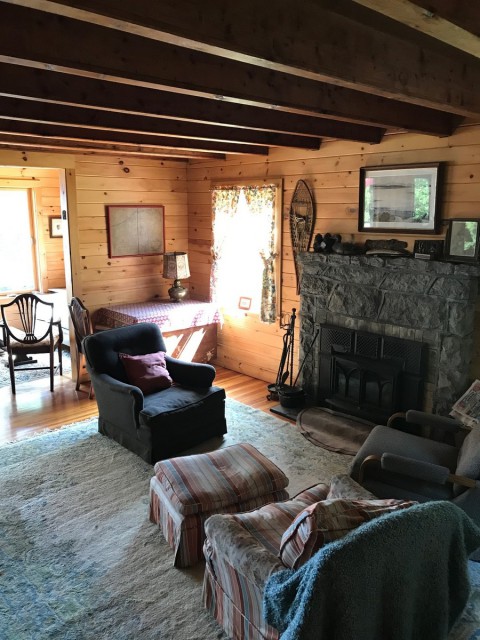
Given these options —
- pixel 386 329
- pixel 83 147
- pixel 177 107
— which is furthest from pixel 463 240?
pixel 83 147

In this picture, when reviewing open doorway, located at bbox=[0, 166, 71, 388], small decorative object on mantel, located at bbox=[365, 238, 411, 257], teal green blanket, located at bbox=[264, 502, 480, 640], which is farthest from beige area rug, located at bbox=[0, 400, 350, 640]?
open doorway, located at bbox=[0, 166, 71, 388]

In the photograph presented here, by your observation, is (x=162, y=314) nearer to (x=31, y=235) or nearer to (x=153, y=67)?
(x=31, y=235)

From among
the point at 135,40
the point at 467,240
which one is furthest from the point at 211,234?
the point at 135,40

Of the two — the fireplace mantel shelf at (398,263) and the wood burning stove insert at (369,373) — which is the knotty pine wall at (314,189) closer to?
the fireplace mantel shelf at (398,263)

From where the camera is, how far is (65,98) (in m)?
2.72

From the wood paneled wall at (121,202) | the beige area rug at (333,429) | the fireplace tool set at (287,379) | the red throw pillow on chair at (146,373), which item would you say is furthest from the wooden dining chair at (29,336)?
the beige area rug at (333,429)

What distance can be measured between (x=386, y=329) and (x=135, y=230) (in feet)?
9.88

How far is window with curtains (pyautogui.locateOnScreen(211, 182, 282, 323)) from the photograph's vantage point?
17.3 ft

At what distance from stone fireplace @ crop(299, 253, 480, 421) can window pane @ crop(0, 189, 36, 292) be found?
4.39 m

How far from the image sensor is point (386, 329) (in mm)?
4293

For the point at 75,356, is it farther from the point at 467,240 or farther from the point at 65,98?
the point at 467,240

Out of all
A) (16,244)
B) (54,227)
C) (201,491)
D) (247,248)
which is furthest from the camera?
(54,227)

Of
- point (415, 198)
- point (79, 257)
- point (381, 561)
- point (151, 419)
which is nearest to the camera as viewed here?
point (381, 561)

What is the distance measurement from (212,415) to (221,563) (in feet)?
6.38
